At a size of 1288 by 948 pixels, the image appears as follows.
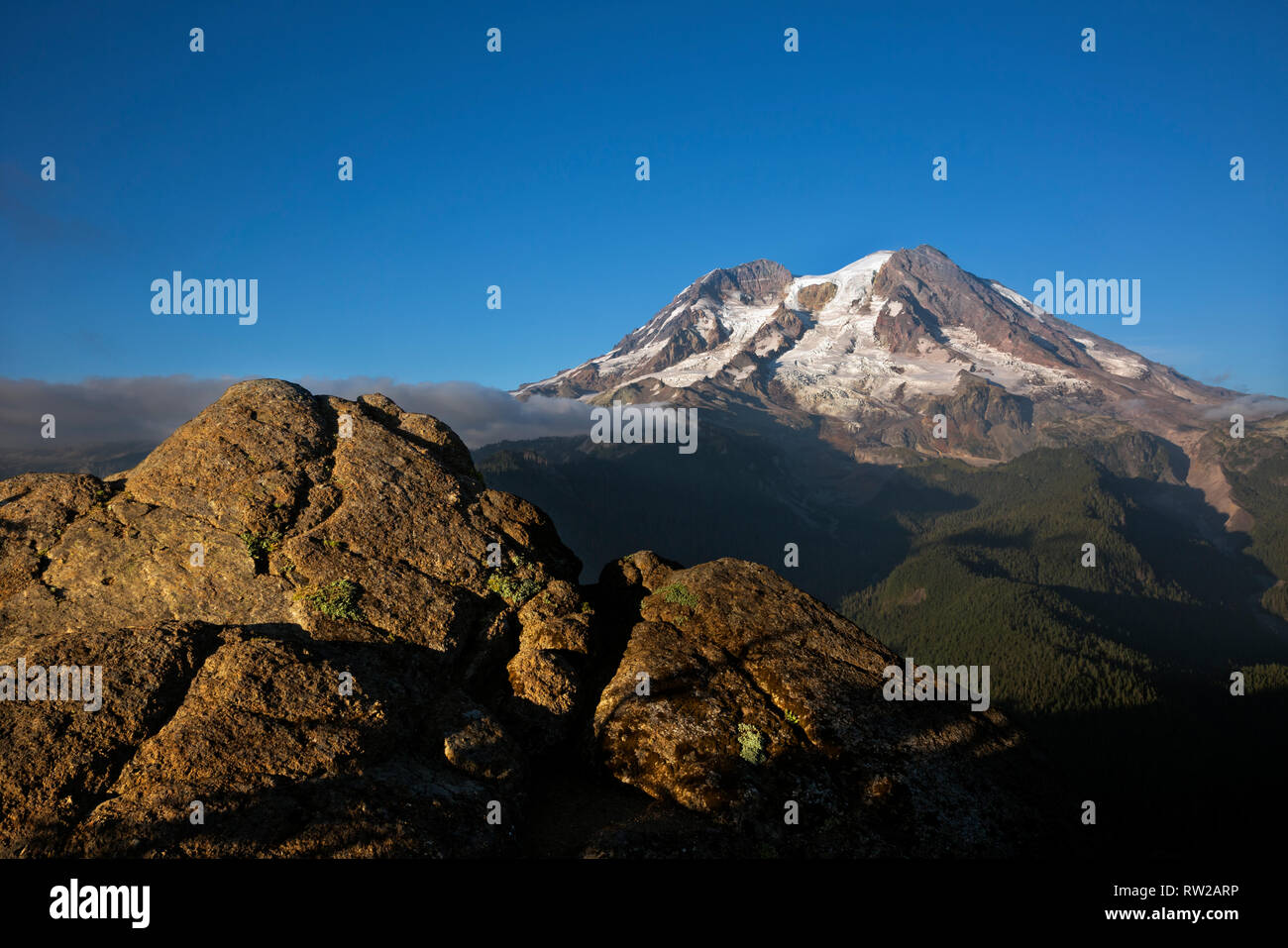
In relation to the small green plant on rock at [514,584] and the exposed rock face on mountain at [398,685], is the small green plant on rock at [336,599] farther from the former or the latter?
the small green plant on rock at [514,584]

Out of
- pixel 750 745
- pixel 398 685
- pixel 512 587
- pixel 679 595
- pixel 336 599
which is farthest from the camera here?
pixel 679 595

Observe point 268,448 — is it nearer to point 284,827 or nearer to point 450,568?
point 450,568

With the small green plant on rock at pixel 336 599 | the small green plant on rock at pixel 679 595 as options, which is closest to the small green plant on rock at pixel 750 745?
the small green plant on rock at pixel 679 595

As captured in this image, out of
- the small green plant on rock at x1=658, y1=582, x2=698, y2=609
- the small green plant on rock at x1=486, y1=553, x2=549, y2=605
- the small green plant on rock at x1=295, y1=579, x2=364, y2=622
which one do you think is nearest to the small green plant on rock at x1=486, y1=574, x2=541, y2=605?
the small green plant on rock at x1=486, y1=553, x2=549, y2=605

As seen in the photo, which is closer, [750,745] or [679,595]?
[750,745]

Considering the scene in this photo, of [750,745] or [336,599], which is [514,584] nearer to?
[336,599]

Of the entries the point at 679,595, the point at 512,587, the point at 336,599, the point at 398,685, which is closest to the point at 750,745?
the point at 679,595

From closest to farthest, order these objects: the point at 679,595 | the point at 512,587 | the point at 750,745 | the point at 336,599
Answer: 1. the point at 750,745
2. the point at 336,599
3. the point at 512,587
4. the point at 679,595
